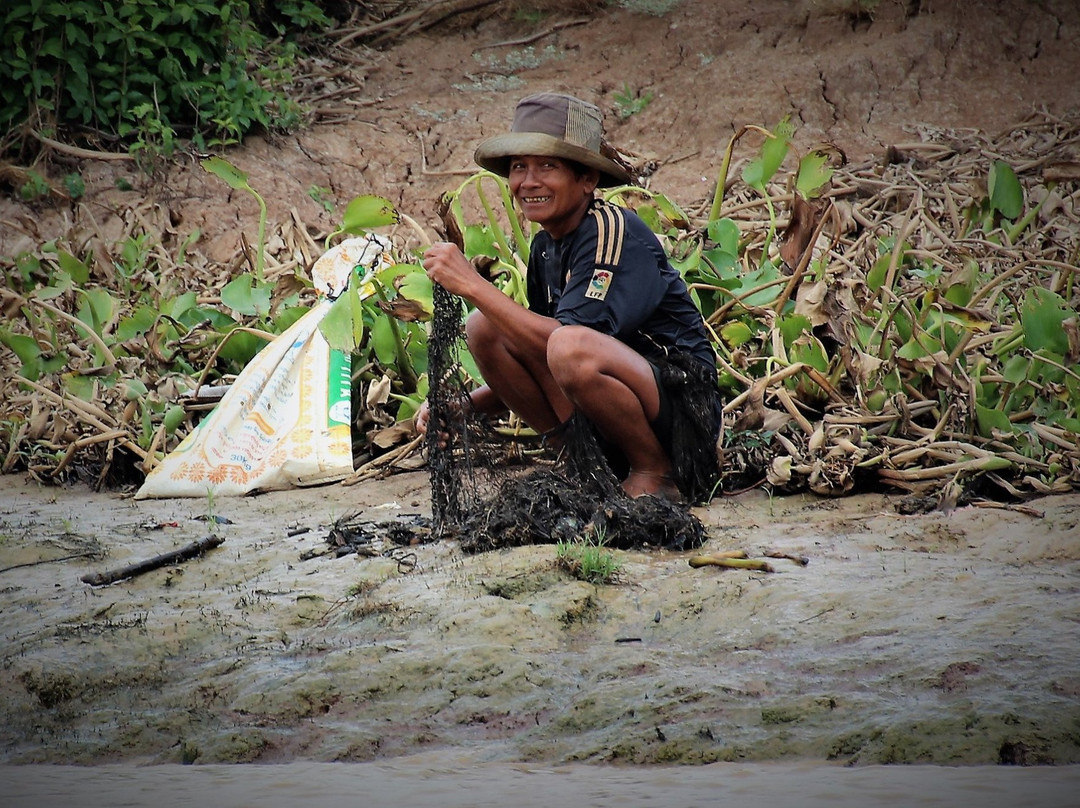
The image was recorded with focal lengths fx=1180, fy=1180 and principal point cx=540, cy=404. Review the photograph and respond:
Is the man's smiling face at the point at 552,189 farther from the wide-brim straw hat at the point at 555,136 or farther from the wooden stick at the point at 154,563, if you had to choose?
the wooden stick at the point at 154,563

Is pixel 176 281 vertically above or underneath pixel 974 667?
above

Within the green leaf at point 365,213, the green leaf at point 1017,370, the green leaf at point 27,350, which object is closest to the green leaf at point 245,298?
the green leaf at point 27,350

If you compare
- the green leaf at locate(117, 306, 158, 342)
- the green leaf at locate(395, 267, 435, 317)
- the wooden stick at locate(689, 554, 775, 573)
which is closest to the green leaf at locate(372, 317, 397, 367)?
the green leaf at locate(395, 267, 435, 317)

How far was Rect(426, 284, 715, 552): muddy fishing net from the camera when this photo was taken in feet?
8.66

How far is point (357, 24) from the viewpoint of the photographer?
7418 millimetres

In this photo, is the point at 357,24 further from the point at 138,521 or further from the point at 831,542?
the point at 831,542

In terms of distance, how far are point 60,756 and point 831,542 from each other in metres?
1.65

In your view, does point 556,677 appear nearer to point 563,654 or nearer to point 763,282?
point 563,654

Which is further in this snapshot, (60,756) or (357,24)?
(357,24)

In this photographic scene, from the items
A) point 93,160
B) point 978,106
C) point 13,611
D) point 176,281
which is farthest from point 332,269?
point 978,106

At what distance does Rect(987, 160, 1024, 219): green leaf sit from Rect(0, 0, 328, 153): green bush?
3.79m

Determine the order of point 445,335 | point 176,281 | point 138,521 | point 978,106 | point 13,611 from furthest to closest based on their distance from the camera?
point 978,106, point 176,281, point 138,521, point 445,335, point 13,611

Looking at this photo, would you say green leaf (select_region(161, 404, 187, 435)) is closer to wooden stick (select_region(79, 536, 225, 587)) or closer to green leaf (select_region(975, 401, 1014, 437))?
wooden stick (select_region(79, 536, 225, 587))

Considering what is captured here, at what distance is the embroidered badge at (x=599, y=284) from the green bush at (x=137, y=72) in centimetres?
380
